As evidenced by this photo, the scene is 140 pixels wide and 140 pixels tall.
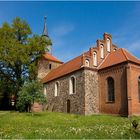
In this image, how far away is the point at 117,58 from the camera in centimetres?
3262

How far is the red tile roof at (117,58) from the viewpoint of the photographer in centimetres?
3106

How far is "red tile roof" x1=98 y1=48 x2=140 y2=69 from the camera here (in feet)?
102

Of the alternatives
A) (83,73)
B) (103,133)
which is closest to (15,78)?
(83,73)

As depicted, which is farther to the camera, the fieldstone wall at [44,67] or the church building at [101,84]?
the fieldstone wall at [44,67]

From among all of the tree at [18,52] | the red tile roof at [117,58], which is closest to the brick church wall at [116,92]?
the red tile roof at [117,58]

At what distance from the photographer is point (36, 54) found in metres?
41.3

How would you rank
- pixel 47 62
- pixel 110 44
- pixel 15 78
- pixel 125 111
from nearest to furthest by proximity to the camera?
1. pixel 125 111
2. pixel 110 44
3. pixel 15 78
4. pixel 47 62

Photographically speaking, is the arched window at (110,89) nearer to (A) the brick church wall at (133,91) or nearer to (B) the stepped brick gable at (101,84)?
(B) the stepped brick gable at (101,84)

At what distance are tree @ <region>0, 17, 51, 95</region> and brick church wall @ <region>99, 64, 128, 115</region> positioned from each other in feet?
43.5

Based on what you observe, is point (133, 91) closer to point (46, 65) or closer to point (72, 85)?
point (72, 85)

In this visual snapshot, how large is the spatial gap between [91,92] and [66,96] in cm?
505

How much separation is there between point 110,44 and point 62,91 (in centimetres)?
1073

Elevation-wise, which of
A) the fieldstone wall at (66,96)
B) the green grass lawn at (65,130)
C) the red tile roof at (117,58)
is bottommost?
the green grass lawn at (65,130)

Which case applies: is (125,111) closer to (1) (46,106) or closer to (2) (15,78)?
(1) (46,106)
